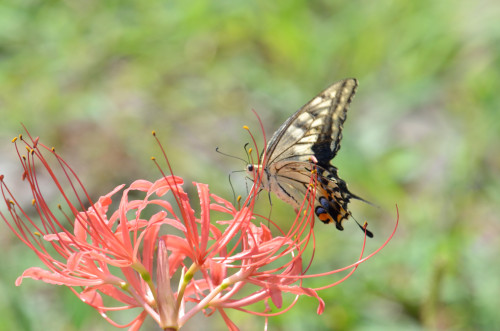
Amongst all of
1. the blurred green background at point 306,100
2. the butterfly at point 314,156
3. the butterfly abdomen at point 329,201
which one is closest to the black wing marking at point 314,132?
the butterfly at point 314,156

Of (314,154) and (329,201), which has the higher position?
(314,154)

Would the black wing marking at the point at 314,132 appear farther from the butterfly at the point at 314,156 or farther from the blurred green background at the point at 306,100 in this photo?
the blurred green background at the point at 306,100

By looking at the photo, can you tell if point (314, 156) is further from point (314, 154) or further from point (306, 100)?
point (306, 100)

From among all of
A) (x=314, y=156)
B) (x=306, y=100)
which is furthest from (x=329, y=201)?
(x=306, y=100)

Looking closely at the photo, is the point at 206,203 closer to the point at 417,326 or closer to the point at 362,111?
the point at 417,326

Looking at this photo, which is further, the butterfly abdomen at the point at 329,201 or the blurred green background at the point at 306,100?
the blurred green background at the point at 306,100

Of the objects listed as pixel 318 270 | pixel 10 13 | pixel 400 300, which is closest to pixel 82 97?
pixel 10 13

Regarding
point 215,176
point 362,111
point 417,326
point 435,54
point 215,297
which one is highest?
point 435,54
